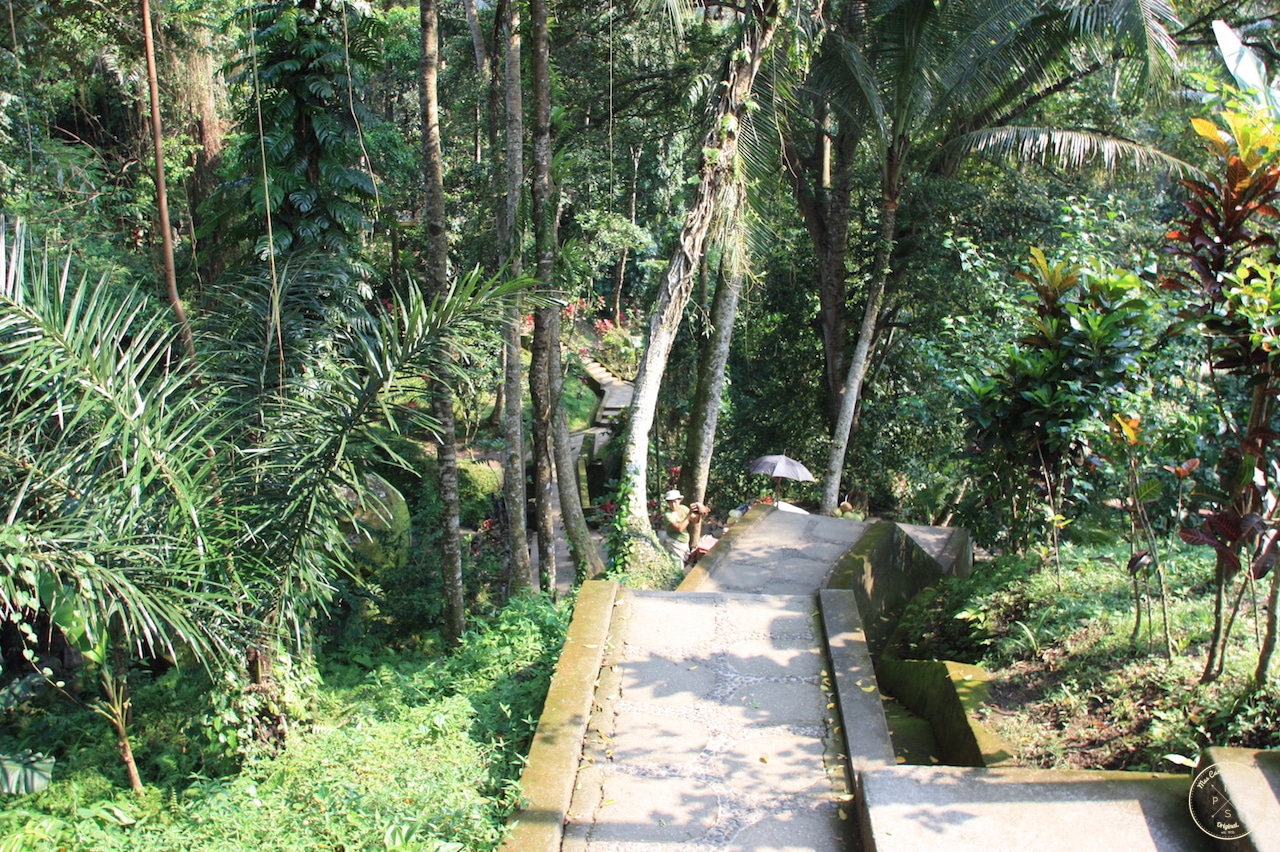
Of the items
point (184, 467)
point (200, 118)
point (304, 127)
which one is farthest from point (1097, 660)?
point (200, 118)

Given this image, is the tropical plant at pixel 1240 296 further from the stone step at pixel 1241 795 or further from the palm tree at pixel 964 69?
the palm tree at pixel 964 69

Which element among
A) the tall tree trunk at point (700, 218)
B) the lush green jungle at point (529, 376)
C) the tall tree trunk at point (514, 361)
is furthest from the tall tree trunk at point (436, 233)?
the tall tree trunk at point (700, 218)

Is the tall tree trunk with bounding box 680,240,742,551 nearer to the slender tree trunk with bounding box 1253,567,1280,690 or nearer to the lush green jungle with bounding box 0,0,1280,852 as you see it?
the lush green jungle with bounding box 0,0,1280,852

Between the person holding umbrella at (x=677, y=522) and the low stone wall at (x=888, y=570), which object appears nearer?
the low stone wall at (x=888, y=570)

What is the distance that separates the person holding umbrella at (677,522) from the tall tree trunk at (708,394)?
153cm

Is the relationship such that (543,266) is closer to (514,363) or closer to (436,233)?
(514,363)

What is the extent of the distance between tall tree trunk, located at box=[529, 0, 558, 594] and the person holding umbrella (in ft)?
3.98

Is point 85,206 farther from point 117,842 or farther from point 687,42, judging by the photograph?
point 117,842

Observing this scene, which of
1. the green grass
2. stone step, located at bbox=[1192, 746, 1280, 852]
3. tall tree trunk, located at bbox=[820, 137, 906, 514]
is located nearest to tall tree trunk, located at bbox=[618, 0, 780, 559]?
the green grass

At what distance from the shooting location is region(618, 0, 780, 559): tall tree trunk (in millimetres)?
8664

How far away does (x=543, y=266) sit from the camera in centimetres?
871

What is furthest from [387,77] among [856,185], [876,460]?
[876,460]

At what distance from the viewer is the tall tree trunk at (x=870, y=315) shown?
12.5 metres

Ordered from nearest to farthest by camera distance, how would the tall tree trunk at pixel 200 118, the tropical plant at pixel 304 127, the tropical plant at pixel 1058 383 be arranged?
the tropical plant at pixel 1058 383 < the tropical plant at pixel 304 127 < the tall tree trunk at pixel 200 118
